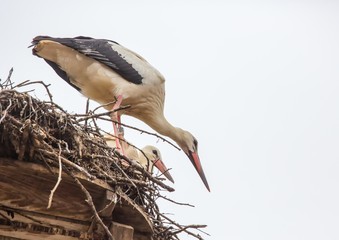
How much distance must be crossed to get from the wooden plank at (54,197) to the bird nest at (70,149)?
0.05 metres

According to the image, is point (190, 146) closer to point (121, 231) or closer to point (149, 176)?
point (149, 176)

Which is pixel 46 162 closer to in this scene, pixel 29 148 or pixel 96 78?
pixel 29 148

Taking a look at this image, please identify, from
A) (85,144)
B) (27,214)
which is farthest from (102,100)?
(27,214)

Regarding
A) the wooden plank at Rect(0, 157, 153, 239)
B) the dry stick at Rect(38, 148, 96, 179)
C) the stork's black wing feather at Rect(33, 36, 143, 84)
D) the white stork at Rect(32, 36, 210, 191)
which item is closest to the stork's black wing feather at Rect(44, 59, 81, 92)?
the white stork at Rect(32, 36, 210, 191)

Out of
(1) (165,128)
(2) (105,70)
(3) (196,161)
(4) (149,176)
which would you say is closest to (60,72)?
(2) (105,70)

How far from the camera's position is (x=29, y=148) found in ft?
10.5

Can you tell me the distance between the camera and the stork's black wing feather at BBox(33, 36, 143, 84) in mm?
6168

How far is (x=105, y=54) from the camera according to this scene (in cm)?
627

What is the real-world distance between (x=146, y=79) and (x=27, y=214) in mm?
3174

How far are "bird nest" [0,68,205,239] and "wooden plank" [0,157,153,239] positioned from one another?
0.05 meters

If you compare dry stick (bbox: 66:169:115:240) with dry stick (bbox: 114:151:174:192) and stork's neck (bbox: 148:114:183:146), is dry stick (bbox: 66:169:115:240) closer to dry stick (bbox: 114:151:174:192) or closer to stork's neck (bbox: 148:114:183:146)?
dry stick (bbox: 114:151:174:192)

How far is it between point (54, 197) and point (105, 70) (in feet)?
9.74

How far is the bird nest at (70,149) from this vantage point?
3187 mm

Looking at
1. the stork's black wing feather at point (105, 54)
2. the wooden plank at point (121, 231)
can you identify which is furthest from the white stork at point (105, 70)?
the wooden plank at point (121, 231)
